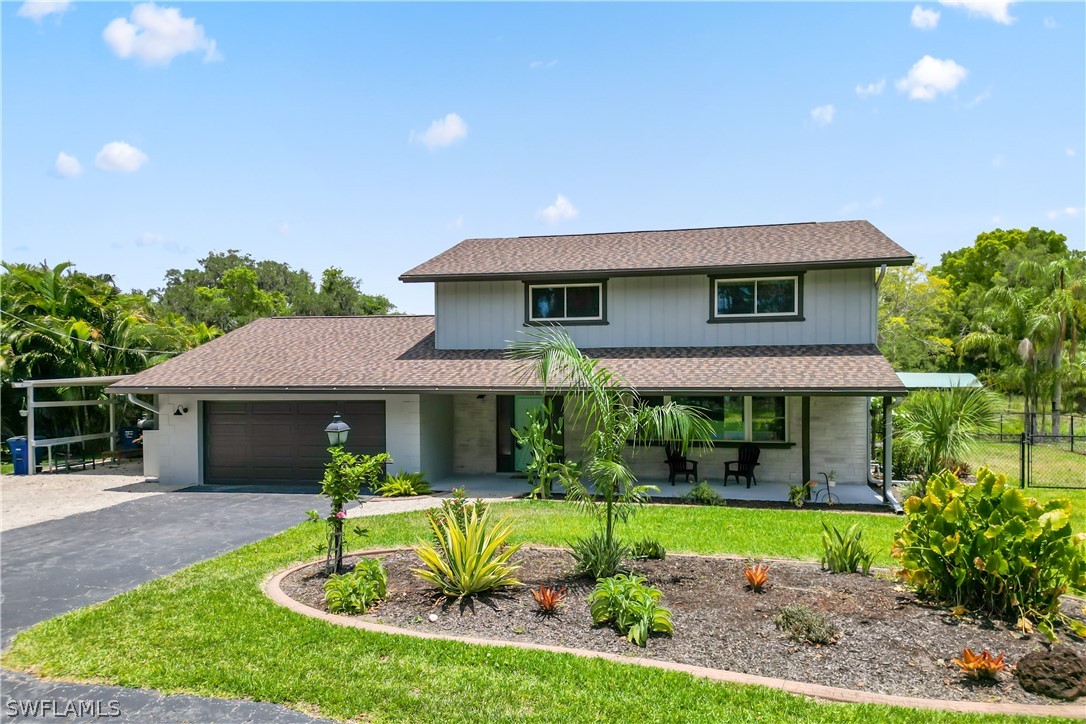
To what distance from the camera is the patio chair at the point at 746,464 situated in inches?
568

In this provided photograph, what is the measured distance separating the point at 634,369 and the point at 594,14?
24.5ft

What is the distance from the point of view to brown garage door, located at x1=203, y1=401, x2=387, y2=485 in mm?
15391

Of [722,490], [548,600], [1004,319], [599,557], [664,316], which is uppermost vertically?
[1004,319]

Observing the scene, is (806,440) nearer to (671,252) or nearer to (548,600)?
(671,252)

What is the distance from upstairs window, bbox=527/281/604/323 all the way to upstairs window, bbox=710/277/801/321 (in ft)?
9.35

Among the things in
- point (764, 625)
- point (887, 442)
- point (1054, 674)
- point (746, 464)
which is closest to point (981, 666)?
point (1054, 674)

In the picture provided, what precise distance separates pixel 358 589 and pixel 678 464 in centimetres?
944

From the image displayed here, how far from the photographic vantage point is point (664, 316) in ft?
52.3

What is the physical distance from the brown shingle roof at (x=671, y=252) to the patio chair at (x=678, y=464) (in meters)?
4.26

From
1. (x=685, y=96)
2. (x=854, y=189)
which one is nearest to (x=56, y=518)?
(x=685, y=96)

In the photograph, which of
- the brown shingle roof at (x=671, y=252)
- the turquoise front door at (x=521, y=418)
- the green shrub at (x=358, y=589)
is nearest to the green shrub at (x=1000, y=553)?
the green shrub at (x=358, y=589)

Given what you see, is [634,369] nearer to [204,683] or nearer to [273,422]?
[273,422]

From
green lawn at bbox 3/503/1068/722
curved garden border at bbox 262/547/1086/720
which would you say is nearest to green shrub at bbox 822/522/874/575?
curved garden border at bbox 262/547/1086/720

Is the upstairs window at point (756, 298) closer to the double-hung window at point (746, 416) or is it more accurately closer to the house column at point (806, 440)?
the double-hung window at point (746, 416)
